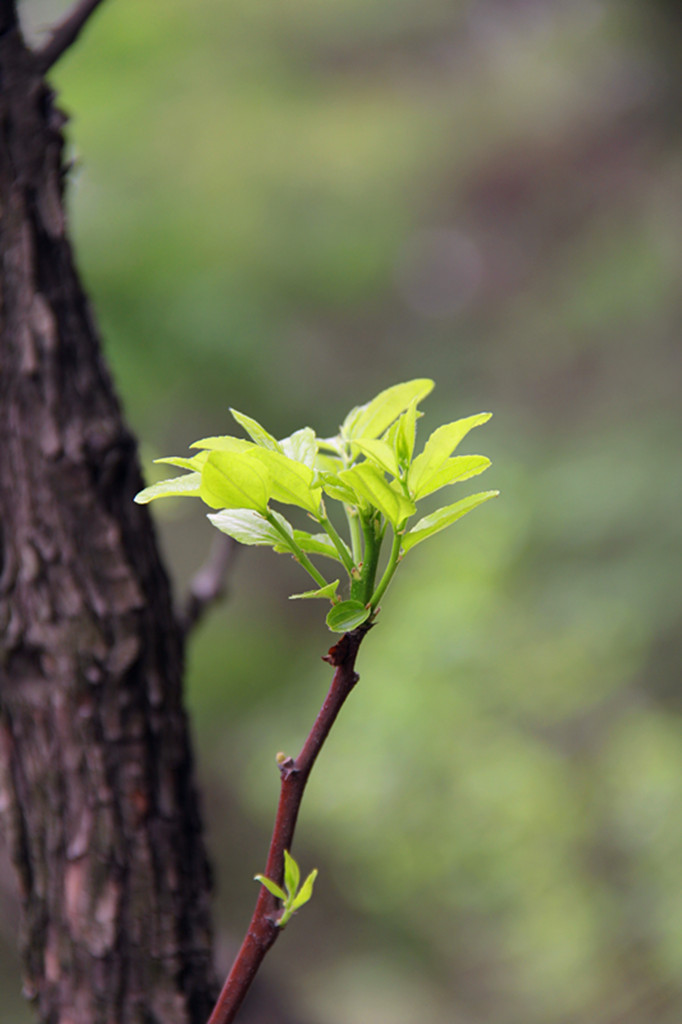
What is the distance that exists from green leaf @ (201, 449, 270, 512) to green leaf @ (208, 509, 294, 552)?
0.01 m

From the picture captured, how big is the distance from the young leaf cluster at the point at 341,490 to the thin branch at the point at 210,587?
0.39 metres

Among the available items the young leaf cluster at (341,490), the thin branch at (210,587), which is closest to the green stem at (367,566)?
the young leaf cluster at (341,490)

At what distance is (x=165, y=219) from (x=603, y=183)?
2.17 meters

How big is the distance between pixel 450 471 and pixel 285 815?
0.44ft

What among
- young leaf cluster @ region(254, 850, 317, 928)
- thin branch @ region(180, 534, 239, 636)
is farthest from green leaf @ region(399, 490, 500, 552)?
thin branch @ region(180, 534, 239, 636)

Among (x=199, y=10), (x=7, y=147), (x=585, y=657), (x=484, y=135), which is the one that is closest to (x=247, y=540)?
(x=7, y=147)

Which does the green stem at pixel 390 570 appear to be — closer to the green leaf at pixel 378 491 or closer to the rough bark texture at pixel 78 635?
the green leaf at pixel 378 491

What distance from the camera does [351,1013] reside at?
238 centimetres

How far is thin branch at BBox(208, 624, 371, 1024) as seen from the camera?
10.5 inches

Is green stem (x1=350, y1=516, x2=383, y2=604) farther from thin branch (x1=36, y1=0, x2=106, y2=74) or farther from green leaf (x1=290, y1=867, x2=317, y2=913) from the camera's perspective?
thin branch (x1=36, y1=0, x2=106, y2=74)

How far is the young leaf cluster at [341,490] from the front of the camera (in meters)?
0.25

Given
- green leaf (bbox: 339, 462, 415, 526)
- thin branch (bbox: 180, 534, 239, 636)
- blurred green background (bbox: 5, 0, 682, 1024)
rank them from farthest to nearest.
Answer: blurred green background (bbox: 5, 0, 682, 1024)
thin branch (bbox: 180, 534, 239, 636)
green leaf (bbox: 339, 462, 415, 526)

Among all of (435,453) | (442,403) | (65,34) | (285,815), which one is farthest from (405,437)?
(442,403)

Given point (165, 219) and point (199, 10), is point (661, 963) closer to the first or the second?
point (165, 219)
